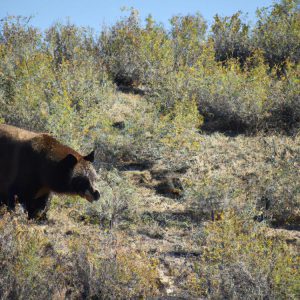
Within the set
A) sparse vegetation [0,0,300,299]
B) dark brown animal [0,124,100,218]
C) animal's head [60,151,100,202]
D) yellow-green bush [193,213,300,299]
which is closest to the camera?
yellow-green bush [193,213,300,299]

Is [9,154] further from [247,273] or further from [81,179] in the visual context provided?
[247,273]

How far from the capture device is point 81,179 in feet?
28.9

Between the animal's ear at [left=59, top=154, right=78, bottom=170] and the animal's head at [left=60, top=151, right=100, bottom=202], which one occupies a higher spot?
the animal's ear at [left=59, top=154, right=78, bottom=170]

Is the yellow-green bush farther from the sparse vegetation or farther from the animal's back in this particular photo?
the animal's back

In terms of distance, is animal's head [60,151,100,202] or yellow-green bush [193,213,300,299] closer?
yellow-green bush [193,213,300,299]

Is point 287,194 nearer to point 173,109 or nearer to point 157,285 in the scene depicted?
point 157,285

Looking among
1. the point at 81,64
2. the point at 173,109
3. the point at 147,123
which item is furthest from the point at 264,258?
the point at 81,64

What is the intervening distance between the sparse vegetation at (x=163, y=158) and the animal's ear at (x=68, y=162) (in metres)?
1.00

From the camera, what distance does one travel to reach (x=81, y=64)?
15023 mm

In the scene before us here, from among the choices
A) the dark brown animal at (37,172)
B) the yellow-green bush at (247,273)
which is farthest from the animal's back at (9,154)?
the yellow-green bush at (247,273)

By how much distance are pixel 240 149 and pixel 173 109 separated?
8.46 ft

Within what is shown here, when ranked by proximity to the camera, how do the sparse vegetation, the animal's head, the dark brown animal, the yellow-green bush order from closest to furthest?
the yellow-green bush, the sparse vegetation, the dark brown animal, the animal's head

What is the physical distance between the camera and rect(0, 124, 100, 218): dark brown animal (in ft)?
28.1

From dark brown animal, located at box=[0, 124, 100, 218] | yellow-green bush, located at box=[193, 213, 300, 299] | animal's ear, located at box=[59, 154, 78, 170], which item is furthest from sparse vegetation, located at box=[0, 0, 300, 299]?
animal's ear, located at box=[59, 154, 78, 170]
